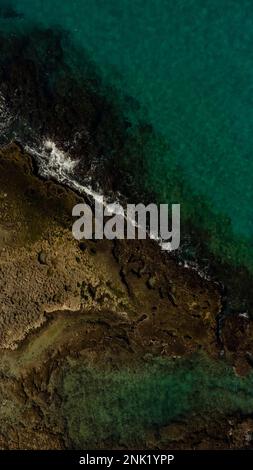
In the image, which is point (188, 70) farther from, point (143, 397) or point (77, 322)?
point (143, 397)

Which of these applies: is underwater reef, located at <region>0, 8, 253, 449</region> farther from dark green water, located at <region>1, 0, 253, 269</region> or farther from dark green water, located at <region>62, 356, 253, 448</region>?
dark green water, located at <region>1, 0, 253, 269</region>

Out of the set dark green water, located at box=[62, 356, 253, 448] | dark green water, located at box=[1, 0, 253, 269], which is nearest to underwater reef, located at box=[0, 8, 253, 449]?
dark green water, located at box=[62, 356, 253, 448]

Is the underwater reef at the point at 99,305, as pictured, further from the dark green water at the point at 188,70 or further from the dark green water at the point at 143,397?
the dark green water at the point at 188,70

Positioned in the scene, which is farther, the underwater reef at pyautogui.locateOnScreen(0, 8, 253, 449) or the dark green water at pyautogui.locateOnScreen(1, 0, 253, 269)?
the dark green water at pyautogui.locateOnScreen(1, 0, 253, 269)

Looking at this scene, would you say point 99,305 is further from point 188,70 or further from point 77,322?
point 188,70

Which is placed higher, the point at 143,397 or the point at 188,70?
the point at 188,70

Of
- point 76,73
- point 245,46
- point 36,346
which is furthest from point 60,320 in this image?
point 245,46

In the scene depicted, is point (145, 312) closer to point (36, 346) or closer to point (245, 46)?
point (36, 346)

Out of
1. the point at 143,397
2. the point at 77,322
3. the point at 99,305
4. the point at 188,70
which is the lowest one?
the point at 143,397

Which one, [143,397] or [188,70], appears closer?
[143,397]

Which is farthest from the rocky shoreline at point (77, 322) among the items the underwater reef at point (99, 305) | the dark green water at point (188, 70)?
the dark green water at point (188, 70)

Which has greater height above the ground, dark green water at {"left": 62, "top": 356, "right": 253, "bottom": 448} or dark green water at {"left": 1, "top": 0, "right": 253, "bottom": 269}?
dark green water at {"left": 1, "top": 0, "right": 253, "bottom": 269}

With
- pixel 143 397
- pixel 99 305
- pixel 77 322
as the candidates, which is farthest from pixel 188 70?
pixel 143 397
